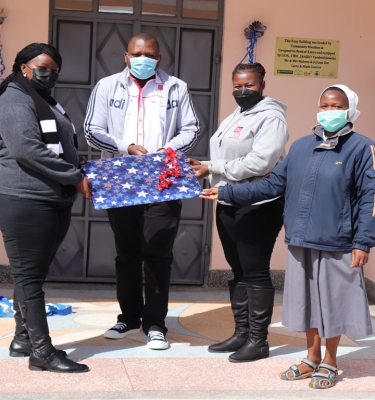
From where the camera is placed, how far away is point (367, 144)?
15.4 feet

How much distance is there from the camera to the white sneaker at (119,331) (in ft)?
18.8

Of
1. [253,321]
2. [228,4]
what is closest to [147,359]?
[253,321]

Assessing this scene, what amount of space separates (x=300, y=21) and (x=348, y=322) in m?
3.91

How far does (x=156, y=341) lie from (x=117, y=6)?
3.63m

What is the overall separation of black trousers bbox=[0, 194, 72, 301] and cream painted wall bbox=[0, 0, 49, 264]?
9.91ft

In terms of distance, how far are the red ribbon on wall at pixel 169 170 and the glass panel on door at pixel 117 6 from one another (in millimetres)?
2823

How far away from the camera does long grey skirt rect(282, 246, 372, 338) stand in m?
4.73

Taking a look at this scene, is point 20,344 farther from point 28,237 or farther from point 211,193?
point 211,193

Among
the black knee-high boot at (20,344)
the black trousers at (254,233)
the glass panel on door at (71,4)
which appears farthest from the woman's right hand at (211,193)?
the glass panel on door at (71,4)

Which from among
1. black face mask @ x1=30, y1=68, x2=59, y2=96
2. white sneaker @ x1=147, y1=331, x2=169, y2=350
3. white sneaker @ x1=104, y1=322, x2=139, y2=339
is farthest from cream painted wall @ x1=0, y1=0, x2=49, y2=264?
white sneaker @ x1=147, y1=331, x2=169, y2=350

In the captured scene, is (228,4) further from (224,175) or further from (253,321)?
(253,321)

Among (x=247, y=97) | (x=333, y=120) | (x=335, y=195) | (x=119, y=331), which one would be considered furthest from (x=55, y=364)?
(x=333, y=120)

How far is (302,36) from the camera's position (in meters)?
7.75

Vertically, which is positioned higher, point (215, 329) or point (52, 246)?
point (52, 246)
